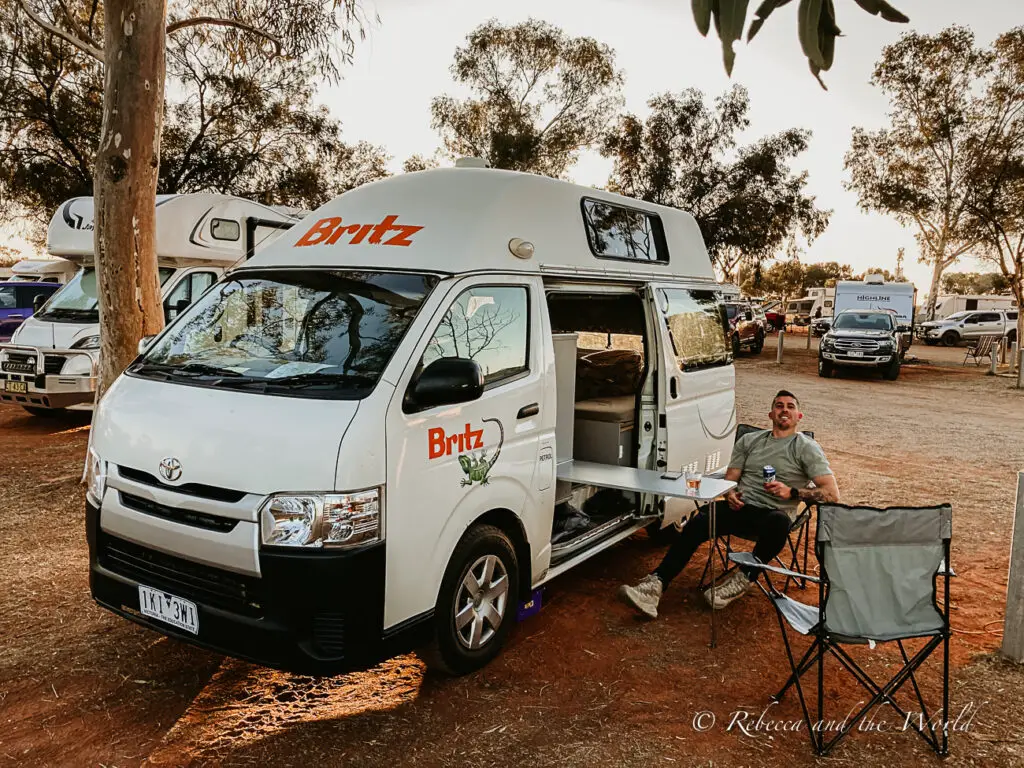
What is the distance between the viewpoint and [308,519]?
3.03m

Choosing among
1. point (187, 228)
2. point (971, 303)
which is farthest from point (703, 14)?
point (971, 303)

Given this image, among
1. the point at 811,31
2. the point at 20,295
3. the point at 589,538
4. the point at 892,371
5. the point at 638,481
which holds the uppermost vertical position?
the point at 811,31

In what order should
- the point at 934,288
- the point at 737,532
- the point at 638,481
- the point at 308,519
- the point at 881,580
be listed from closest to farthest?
the point at 308,519 < the point at 881,580 < the point at 638,481 < the point at 737,532 < the point at 934,288

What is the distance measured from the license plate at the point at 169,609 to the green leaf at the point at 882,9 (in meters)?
3.17

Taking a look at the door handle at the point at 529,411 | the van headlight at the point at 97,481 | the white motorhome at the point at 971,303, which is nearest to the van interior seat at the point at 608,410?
the door handle at the point at 529,411

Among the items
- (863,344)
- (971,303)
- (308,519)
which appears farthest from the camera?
(971,303)

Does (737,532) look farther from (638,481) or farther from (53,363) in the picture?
(53,363)

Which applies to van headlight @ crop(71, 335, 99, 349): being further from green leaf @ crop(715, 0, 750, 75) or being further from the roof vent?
green leaf @ crop(715, 0, 750, 75)

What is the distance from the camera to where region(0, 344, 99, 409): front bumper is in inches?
376

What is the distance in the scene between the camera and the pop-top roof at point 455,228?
386cm

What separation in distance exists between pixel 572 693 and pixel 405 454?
1525 mm

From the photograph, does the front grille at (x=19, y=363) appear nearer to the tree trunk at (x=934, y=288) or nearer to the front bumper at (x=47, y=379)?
the front bumper at (x=47, y=379)

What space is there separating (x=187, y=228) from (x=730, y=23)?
9782 mm

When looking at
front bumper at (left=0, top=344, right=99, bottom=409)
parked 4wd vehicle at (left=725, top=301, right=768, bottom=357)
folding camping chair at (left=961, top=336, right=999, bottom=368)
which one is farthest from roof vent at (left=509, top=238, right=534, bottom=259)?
folding camping chair at (left=961, top=336, right=999, bottom=368)
